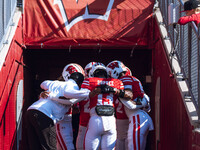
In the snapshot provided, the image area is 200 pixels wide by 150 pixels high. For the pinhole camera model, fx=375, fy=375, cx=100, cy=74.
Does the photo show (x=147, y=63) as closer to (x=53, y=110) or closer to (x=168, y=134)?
(x=168, y=134)

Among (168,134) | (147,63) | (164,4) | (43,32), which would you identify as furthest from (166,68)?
(147,63)

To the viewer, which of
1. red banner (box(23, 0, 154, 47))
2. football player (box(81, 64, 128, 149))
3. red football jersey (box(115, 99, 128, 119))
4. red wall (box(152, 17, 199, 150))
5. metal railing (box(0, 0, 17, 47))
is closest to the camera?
red wall (box(152, 17, 199, 150))

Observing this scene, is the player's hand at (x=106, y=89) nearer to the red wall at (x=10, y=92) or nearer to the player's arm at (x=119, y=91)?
the player's arm at (x=119, y=91)

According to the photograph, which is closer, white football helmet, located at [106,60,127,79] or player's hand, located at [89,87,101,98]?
player's hand, located at [89,87,101,98]

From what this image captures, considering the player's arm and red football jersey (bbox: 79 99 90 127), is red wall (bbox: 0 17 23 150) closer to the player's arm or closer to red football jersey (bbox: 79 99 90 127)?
red football jersey (bbox: 79 99 90 127)

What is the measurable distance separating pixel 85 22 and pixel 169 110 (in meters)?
3.67

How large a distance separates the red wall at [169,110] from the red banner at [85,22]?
0.62 meters

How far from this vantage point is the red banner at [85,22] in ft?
32.2

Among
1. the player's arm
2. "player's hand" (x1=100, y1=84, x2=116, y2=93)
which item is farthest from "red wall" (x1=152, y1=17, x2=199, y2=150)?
"player's hand" (x1=100, y1=84, x2=116, y2=93)

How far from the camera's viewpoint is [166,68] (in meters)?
7.93

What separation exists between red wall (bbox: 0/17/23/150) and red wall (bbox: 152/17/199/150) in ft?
11.1

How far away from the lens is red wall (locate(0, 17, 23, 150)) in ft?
25.5

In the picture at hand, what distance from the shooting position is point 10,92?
8.48 m

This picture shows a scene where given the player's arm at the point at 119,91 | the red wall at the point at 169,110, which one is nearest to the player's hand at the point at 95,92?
the player's arm at the point at 119,91
